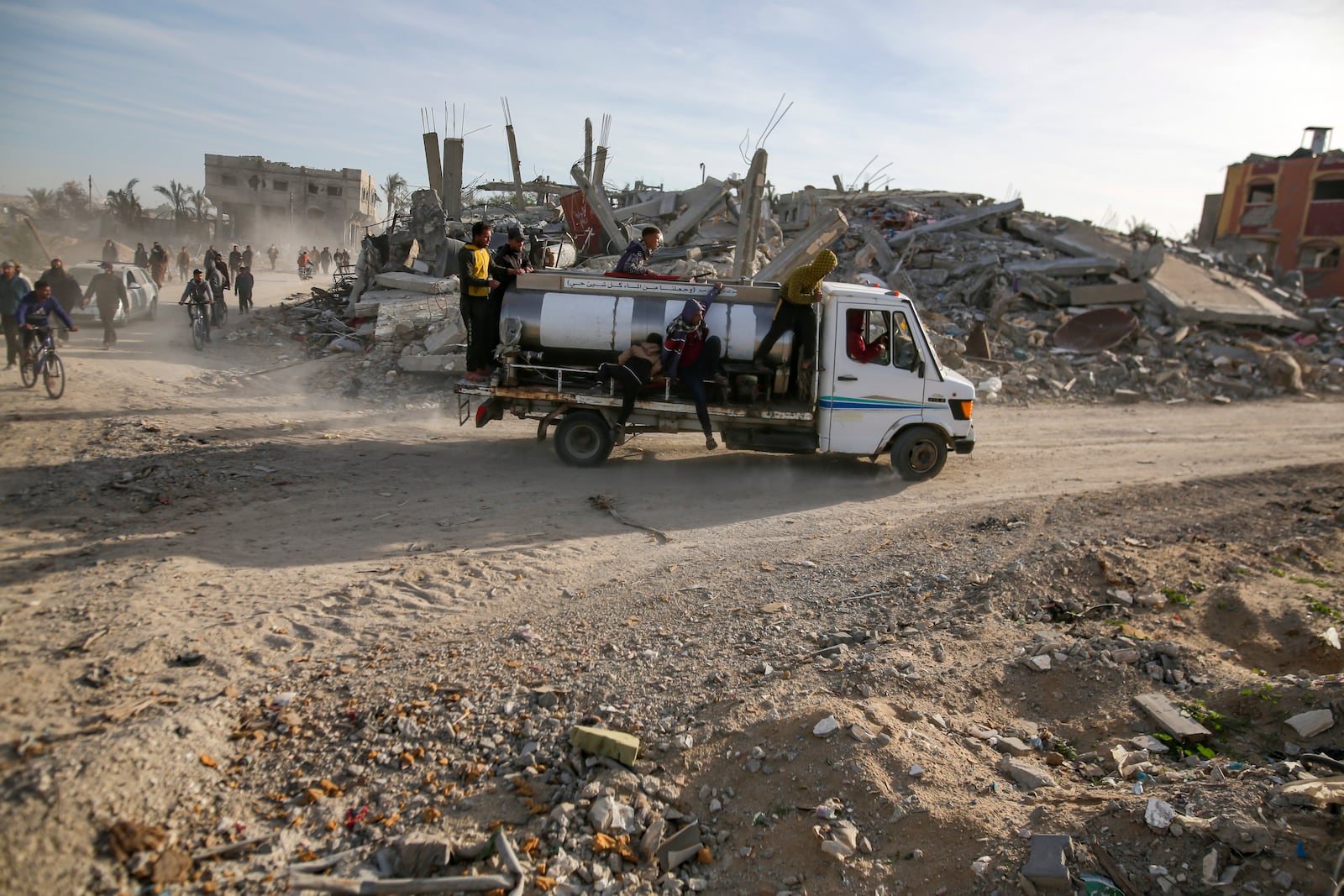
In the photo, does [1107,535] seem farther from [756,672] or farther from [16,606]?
[16,606]

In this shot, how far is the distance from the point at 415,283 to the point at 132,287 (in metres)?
6.97

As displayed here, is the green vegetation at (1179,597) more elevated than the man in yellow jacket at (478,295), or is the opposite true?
the man in yellow jacket at (478,295)

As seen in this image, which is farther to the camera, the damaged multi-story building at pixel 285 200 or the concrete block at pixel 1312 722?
the damaged multi-story building at pixel 285 200

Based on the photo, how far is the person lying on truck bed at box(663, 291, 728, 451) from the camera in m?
8.88

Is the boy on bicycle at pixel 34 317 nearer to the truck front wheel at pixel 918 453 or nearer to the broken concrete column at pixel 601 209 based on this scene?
the broken concrete column at pixel 601 209

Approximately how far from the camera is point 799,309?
9070 mm

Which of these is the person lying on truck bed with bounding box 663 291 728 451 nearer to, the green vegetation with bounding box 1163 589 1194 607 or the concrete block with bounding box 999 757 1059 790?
the green vegetation with bounding box 1163 589 1194 607

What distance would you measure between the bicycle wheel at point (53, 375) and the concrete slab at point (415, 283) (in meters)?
5.73

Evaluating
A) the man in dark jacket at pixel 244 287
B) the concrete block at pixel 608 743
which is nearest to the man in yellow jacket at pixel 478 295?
the concrete block at pixel 608 743

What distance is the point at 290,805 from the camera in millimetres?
3682

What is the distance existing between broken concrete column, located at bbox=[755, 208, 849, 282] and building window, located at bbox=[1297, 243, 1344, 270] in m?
28.9

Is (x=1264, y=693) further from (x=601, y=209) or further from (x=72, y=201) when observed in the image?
(x=72, y=201)

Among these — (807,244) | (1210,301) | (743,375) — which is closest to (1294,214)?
(1210,301)

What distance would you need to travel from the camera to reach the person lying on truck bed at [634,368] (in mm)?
9008
